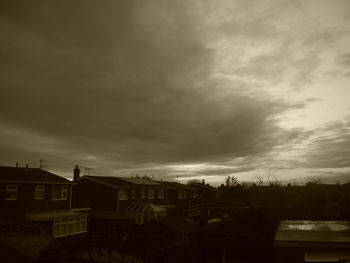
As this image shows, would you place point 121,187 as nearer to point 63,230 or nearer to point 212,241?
point 63,230

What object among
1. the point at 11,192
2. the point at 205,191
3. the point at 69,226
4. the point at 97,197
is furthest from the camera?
the point at 205,191

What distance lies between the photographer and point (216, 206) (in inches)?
2363

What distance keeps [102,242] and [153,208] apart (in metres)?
14.1

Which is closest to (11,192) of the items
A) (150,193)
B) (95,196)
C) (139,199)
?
(95,196)

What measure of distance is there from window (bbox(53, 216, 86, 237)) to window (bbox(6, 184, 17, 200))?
4.53 meters

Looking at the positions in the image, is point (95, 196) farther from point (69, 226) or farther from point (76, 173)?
point (69, 226)

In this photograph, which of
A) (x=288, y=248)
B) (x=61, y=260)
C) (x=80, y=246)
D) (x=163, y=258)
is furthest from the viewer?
(x=80, y=246)

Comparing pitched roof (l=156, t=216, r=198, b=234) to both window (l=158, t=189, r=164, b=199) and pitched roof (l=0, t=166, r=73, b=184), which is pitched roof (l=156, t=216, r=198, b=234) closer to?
pitched roof (l=0, t=166, r=73, b=184)

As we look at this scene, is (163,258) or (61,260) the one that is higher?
(61,260)

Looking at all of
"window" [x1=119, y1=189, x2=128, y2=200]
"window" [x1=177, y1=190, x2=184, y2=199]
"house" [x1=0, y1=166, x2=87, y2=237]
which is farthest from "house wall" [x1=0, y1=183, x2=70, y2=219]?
"window" [x1=177, y1=190, x2=184, y2=199]

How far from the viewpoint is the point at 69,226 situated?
35500mm

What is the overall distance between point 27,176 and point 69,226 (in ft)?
21.6

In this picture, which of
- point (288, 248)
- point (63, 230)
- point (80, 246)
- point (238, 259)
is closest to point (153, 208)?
point (63, 230)

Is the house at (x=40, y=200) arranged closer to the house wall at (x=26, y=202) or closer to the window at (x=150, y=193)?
the house wall at (x=26, y=202)
